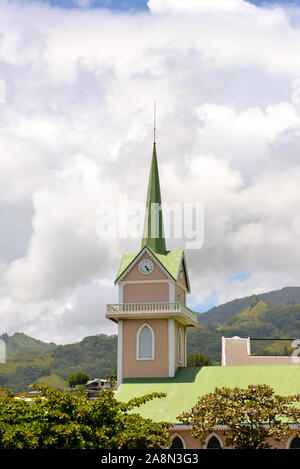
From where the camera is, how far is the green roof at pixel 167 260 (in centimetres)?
4159

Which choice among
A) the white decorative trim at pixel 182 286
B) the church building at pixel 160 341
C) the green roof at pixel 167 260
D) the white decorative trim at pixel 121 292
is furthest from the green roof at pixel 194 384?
the green roof at pixel 167 260

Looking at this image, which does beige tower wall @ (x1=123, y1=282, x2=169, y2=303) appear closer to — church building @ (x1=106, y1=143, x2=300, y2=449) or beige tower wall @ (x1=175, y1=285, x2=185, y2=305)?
church building @ (x1=106, y1=143, x2=300, y2=449)

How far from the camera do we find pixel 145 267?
4178cm

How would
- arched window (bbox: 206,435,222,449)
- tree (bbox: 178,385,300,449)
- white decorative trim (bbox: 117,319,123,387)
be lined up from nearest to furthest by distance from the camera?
tree (bbox: 178,385,300,449) < arched window (bbox: 206,435,222,449) < white decorative trim (bbox: 117,319,123,387)

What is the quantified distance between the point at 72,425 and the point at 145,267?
20288 mm

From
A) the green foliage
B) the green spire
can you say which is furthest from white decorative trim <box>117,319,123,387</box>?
the green foliage

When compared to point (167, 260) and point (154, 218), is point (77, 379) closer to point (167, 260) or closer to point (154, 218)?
point (154, 218)

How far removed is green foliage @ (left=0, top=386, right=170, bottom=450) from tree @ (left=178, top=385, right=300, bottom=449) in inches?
162

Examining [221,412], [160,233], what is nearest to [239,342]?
[160,233]

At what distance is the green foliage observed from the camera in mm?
21750

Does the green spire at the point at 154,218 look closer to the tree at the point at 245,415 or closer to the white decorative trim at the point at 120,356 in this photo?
the white decorative trim at the point at 120,356

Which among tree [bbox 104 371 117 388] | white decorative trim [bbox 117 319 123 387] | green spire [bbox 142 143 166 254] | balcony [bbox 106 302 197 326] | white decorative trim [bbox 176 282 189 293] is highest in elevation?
green spire [bbox 142 143 166 254]

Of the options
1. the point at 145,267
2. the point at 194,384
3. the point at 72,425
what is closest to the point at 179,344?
the point at 194,384
